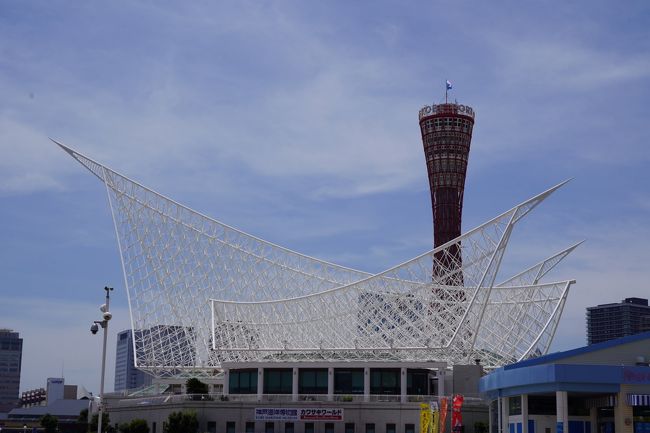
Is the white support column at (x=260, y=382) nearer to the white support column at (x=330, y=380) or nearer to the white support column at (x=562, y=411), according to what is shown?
the white support column at (x=330, y=380)

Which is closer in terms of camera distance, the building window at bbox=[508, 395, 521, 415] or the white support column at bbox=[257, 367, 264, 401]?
the building window at bbox=[508, 395, 521, 415]

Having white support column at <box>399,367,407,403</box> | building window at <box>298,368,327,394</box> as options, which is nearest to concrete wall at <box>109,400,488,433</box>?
white support column at <box>399,367,407,403</box>

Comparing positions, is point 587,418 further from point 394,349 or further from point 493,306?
point 493,306

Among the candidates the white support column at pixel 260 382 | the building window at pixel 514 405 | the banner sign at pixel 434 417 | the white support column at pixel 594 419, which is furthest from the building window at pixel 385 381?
the white support column at pixel 594 419

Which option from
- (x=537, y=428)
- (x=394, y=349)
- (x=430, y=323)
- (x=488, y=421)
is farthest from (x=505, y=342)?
(x=537, y=428)

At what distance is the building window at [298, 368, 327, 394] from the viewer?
76688 millimetres

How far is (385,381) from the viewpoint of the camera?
249 feet

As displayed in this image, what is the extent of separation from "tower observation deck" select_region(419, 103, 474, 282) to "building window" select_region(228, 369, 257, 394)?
166 ft

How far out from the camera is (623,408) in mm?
47844

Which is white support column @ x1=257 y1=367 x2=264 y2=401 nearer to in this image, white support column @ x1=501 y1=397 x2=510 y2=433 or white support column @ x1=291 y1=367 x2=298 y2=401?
white support column @ x1=291 y1=367 x2=298 y2=401

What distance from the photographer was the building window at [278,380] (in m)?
77.4

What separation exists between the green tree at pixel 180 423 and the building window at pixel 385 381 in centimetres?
1473

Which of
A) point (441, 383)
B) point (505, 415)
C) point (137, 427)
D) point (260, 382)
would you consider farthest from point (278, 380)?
point (505, 415)

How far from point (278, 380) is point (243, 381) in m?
3.23
